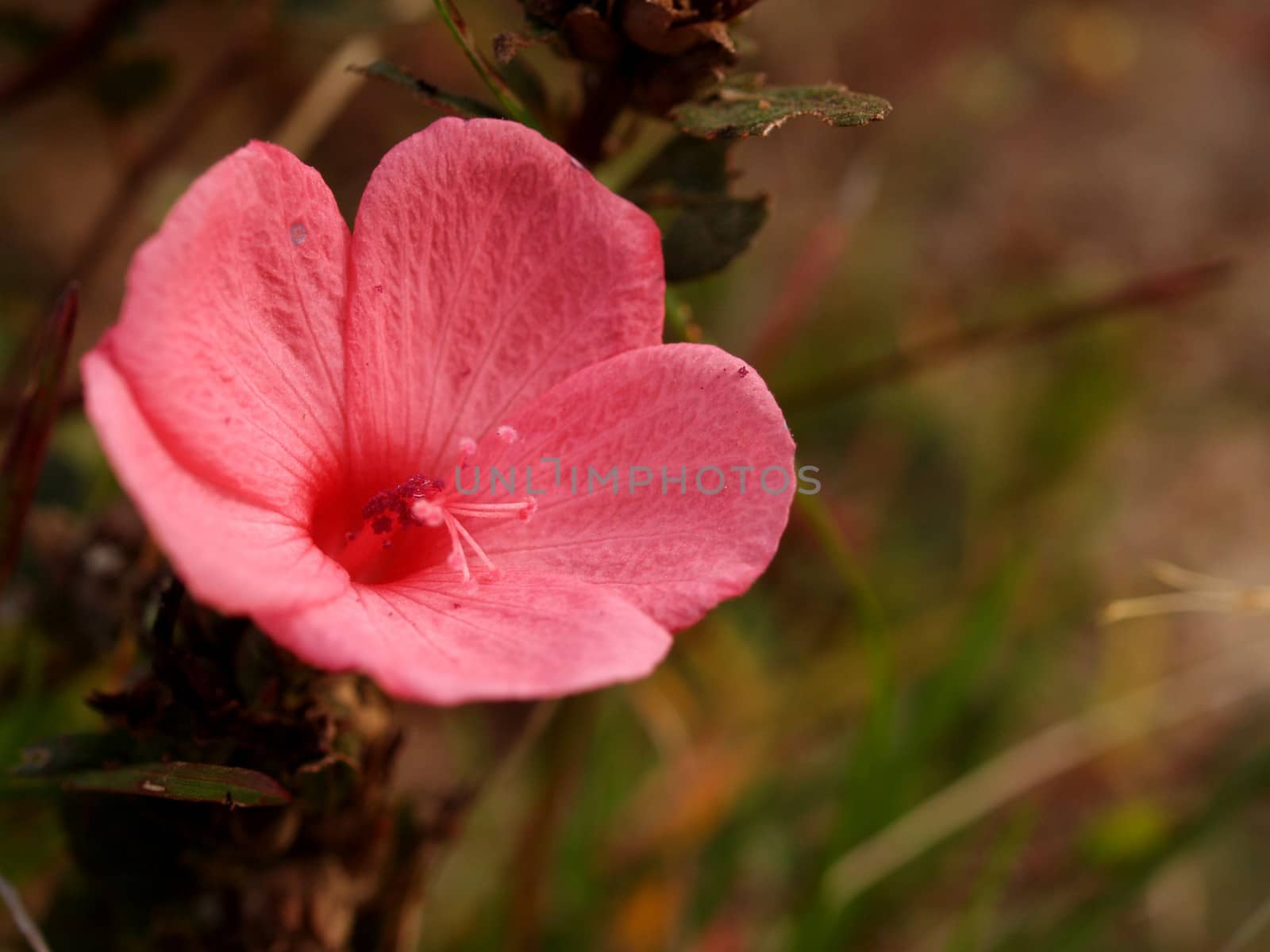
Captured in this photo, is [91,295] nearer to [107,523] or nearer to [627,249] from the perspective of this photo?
[107,523]

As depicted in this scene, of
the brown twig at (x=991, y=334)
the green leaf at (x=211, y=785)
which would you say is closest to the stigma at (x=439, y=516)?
the green leaf at (x=211, y=785)

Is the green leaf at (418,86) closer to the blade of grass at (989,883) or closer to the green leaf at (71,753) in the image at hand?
the green leaf at (71,753)

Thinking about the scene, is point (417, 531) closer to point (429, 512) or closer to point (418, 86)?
point (429, 512)

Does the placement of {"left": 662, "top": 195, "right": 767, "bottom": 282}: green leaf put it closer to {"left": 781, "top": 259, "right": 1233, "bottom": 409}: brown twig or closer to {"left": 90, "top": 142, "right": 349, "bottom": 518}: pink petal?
{"left": 90, "top": 142, "right": 349, "bottom": 518}: pink petal

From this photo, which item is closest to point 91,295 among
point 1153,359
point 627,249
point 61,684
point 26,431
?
point 61,684

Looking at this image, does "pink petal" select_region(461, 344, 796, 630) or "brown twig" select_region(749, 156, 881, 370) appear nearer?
"pink petal" select_region(461, 344, 796, 630)

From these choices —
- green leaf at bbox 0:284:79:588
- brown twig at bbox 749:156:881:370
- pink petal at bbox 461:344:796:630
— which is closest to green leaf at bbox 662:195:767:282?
pink petal at bbox 461:344:796:630
